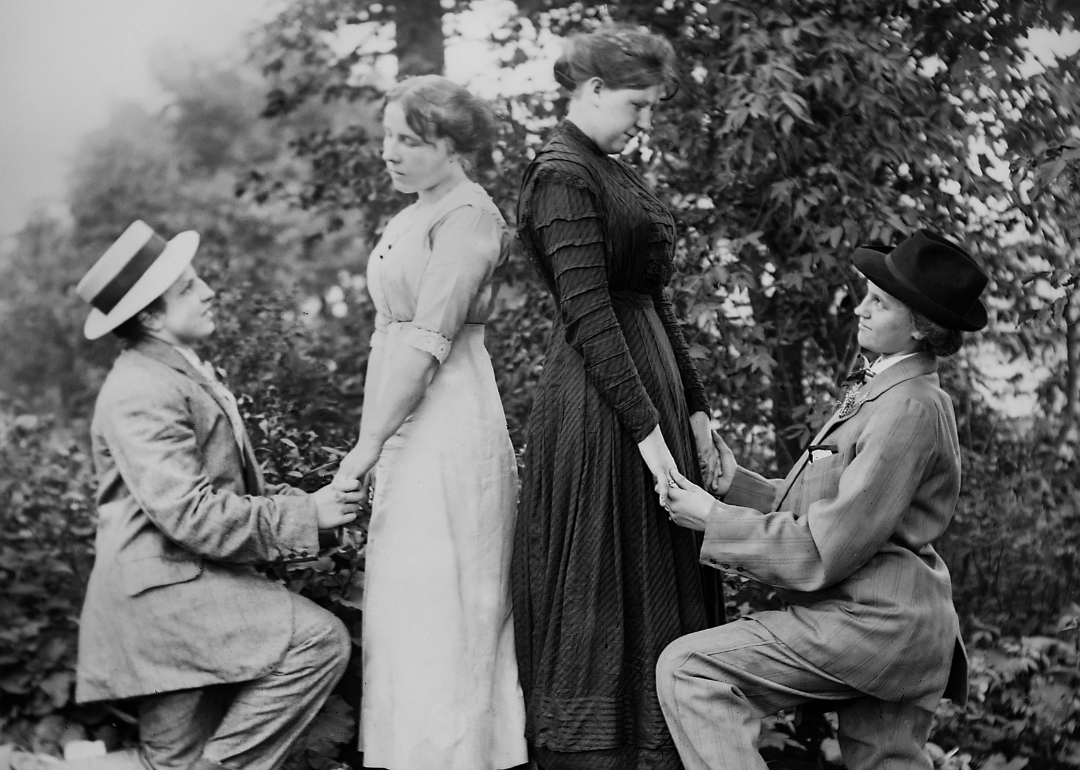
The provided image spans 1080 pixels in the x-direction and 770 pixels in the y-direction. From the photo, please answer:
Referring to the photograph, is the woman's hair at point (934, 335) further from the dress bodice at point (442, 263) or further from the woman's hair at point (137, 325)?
the woman's hair at point (137, 325)

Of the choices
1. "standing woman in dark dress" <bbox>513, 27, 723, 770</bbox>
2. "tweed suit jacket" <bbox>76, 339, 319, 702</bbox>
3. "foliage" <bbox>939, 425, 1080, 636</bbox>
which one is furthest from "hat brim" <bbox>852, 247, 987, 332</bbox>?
"foliage" <bbox>939, 425, 1080, 636</bbox>

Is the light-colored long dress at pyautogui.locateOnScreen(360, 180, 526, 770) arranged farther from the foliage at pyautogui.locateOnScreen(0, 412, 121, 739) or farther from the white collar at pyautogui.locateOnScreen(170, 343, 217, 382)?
the foliage at pyautogui.locateOnScreen(0, 412, 121, 739)

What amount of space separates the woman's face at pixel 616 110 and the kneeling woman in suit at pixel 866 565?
72 centimetres

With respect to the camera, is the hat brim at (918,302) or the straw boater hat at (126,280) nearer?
the hat brim at (918,302)

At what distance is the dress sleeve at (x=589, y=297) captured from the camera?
9.48 feet

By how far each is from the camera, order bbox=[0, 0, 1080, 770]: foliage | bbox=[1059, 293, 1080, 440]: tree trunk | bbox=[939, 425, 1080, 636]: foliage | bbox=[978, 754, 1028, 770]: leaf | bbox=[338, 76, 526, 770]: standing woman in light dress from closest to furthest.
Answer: bbox=[338, 76, 526, 770]: standing woman in light dress < bbox=[978, 754, 1028, 770]: leaf < bbox=[0, 0, 1080, 770]: foliage < bbox=[939, 425, 1080, 636]: foliage < bbox=[1059, 293, 1080, 440]: tree trunk

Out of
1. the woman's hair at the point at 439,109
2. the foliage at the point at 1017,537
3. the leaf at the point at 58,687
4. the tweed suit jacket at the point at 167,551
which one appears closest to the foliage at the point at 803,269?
the foliage at the point at 1017,537

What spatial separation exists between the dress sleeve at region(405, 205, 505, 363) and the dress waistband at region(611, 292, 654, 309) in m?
0.35

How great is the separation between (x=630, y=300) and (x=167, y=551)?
1.39 metres

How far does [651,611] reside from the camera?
2992mm

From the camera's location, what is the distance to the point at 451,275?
301 centimetres

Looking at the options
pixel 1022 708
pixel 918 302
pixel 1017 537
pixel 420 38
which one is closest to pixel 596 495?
pixel 918 302

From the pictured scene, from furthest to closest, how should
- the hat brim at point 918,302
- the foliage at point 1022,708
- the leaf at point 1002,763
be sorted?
the foliage at point 1022,708
the leaf at point 1002,763
the hat brim at point 918,302

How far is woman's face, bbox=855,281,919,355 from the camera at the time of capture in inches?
113
